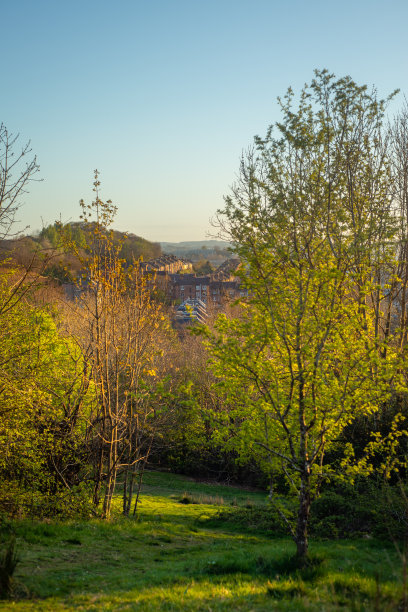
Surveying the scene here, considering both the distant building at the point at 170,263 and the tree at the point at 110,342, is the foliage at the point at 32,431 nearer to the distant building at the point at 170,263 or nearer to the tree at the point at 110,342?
the tree at the point at 110,342

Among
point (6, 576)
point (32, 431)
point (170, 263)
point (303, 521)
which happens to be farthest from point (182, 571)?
point (170, 263)

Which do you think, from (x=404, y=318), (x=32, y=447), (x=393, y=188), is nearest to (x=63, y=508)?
(x=32, y=447)

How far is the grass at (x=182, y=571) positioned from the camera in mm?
5457

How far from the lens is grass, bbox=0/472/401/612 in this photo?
5.46m

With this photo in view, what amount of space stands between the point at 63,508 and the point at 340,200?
8.96 m

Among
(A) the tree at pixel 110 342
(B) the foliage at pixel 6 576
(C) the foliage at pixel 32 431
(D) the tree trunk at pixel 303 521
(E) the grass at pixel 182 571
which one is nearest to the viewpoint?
(E) the grass at pixel 182 571

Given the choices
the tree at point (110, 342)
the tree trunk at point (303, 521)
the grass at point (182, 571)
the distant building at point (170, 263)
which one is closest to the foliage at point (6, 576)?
the grass at point (182, 571)

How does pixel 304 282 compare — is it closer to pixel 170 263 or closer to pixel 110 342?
pixel 110 342

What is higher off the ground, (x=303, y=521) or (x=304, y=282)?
(x=304, y=282)

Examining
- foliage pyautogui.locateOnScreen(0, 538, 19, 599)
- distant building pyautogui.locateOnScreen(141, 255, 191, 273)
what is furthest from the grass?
distant building pyautogui.locateOnScreen(141, 255, 191, 273)

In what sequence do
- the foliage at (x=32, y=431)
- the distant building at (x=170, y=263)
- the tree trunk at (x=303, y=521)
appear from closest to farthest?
the tree trunk at (x=303, y=521) < the foliage at (x=32, y=431) < the distant building at (x=170, y=263)

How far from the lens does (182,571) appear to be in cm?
748

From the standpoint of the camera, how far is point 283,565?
7062mm

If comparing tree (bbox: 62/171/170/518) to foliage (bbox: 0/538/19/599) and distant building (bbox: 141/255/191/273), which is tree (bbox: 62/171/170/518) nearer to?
foliage (bbox: 0/538/19/599)
